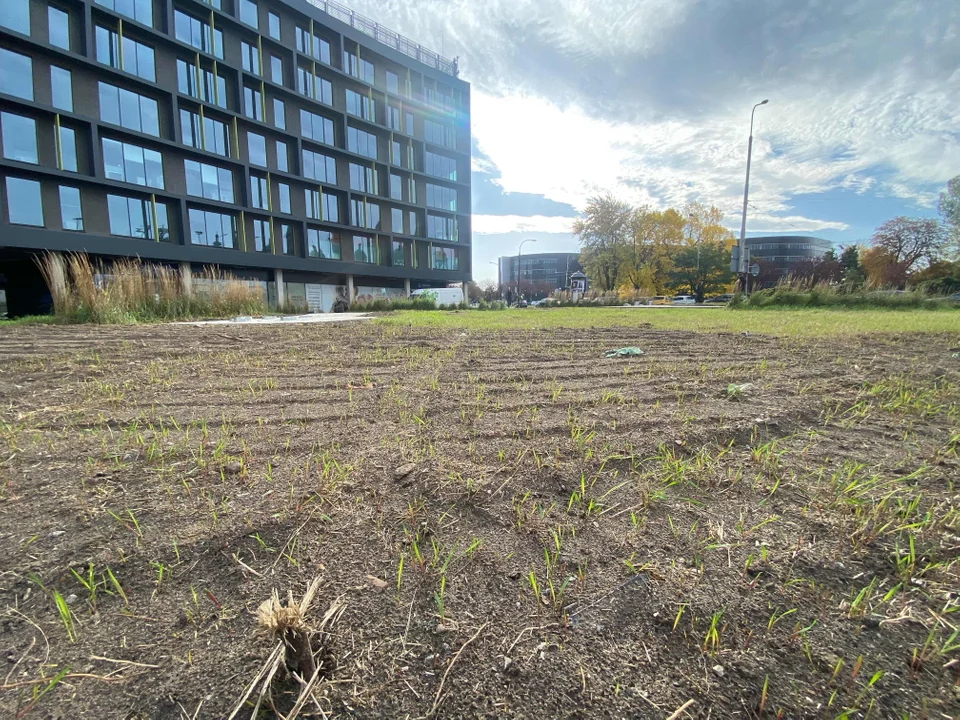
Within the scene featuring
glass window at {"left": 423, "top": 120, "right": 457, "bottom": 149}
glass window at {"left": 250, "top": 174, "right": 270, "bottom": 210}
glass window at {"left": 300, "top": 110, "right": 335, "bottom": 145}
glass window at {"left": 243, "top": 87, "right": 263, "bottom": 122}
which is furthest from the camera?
glass window at {"left": 423, "top": 120, "right": 457, "bottom": 149}

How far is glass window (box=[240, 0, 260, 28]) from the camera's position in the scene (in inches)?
901

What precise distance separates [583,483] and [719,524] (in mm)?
462

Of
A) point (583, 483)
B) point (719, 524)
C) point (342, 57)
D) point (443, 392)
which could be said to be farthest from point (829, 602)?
point (342, 57)

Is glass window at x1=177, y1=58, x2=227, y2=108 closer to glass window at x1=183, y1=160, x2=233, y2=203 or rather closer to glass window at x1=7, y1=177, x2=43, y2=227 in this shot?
glass window at x1=183, y1=160, x2=233, y2=203

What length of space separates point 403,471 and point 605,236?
4261cm

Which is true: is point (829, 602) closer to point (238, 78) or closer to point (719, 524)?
point (719, 524)

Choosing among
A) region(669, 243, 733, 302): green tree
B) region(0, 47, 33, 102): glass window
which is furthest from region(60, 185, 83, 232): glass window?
region(669, 243, 733, 302): green tree

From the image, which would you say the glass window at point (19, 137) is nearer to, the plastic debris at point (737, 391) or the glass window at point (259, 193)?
the glass window at point (259, 193)

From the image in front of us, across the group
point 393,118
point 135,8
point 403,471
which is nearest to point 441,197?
point 393,118

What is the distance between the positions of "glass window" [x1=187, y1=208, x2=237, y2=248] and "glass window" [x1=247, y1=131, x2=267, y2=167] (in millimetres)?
3835

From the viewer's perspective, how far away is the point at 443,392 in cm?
301

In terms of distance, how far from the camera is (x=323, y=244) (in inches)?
1083

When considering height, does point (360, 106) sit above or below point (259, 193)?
above

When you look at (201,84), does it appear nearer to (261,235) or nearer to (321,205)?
(261,235)
